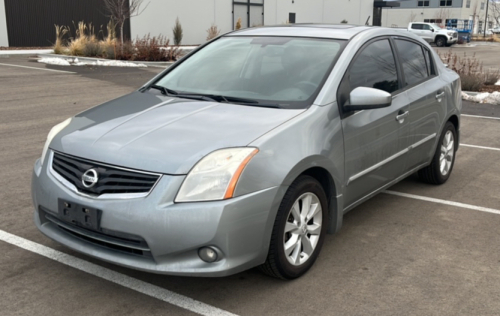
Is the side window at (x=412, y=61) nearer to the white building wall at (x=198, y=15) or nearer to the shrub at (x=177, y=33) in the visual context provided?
the shrub at (x=177, y=33)

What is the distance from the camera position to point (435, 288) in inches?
150

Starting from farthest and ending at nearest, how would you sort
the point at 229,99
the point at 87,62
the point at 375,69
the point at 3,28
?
the point at 3,28, the point at 87,62, the point at 375,69, the point at 229,99

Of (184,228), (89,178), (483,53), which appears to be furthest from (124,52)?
(483,53)

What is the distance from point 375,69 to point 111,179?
8.38 ft

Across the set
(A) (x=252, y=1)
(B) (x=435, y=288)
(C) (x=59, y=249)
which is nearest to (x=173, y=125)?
(C) (x=59, y=249)

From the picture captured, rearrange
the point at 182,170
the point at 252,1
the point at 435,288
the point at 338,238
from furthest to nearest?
the point at 252,1, the point at 338,238, the point at 435,288, the point at 182,170

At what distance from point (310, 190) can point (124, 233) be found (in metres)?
1.27

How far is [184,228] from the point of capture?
10.6 ft

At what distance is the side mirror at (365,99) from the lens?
420 centimetres

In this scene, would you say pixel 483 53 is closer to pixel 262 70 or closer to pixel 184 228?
pixel 262 70

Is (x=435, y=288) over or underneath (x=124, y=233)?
underneath

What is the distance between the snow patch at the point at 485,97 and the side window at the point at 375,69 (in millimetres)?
8680

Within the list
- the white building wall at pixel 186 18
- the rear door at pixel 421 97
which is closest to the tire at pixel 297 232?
the rear door at pixel 421 97

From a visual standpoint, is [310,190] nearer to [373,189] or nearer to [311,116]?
[311,116]
